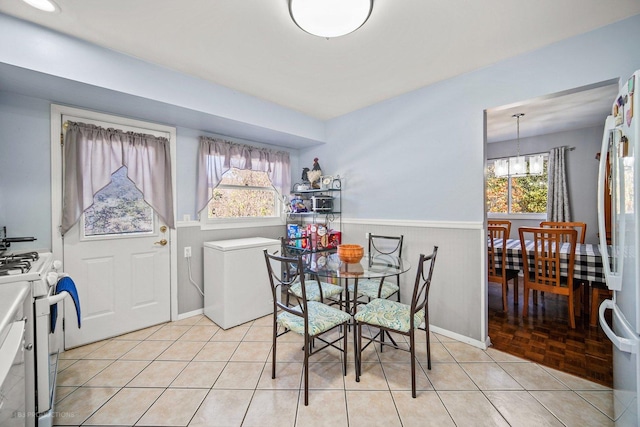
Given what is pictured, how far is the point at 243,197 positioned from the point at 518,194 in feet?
15.6

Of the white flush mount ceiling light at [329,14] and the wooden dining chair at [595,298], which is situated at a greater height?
the white flush mount ceiling light at [329,14]

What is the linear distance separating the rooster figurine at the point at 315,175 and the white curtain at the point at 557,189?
3780mm

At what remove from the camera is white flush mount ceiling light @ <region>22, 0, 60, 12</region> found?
1505mm

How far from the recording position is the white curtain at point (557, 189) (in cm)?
407

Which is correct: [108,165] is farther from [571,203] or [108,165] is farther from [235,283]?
[571,203]

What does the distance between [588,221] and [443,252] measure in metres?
3.22

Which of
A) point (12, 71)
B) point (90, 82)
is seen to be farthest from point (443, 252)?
point (12, 71)

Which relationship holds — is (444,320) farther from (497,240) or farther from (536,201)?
(536,201)

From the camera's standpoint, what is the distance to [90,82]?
1.89 metres

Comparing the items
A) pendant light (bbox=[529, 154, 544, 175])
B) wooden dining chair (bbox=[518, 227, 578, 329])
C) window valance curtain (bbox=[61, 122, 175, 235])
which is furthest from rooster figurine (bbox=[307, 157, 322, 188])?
pendant light (bbox=[529, 154, 544, 175])

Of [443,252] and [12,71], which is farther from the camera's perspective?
[443,252]

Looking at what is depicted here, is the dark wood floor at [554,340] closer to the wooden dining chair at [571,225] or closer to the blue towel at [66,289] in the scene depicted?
the wooden dining chair at [571,225]

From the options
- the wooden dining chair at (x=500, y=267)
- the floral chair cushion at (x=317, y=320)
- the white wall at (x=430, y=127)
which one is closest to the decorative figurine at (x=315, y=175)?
the white wall at (x=430, y=127)

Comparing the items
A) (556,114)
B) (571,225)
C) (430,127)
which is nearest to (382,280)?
(430,127)
